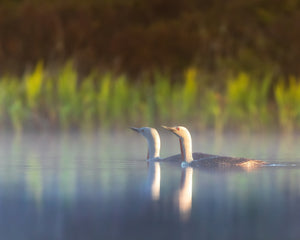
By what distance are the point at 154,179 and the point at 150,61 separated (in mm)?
16010

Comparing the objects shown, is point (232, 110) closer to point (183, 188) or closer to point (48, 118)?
point (48, 118)

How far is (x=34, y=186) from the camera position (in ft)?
22.4

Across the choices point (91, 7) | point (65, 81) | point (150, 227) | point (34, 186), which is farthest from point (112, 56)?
point (150, 227)

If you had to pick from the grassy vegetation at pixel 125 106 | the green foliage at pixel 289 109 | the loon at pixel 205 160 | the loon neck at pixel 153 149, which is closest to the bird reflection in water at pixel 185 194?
the loon at pixel 205 160

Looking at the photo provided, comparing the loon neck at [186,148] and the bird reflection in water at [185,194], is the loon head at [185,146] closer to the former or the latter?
the loon neck at [186,148]

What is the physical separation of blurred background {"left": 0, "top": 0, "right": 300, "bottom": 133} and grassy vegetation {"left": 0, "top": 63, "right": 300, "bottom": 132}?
0.06 feet

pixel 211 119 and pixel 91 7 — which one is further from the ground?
pixel 91 7

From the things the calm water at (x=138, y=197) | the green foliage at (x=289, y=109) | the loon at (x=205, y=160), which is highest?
the green foliage at (x=289, y=109)

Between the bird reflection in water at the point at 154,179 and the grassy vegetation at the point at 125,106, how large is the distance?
4.95m

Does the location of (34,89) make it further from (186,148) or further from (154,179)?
(154,179)

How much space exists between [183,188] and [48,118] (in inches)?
292

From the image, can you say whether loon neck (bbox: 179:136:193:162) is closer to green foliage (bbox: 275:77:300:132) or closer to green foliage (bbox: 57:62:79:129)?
green foliage (bbox: 57:62:79:129)

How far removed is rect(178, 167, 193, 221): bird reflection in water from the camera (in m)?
5.43

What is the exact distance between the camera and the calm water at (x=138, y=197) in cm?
486
